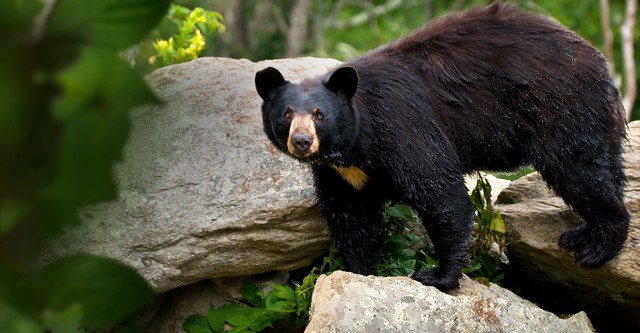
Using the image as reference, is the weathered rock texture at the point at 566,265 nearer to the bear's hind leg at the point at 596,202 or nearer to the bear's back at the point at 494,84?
the bear's hind leg at the point at 596,202

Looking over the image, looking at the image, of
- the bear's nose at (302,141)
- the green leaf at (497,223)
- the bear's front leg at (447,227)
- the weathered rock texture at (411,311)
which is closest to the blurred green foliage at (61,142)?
the weathered rock texture at (411,311)

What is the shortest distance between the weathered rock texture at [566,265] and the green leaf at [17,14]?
6.39 meters

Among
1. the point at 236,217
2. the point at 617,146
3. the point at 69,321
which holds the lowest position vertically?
the point at 236,217

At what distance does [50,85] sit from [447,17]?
21.1ft

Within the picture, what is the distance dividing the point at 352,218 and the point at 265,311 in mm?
934

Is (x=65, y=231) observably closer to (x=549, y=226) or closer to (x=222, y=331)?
(x=222, y=331)

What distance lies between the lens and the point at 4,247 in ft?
1.87

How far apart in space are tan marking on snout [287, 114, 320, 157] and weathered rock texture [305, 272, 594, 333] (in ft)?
2.76

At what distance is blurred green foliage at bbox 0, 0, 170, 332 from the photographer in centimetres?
57

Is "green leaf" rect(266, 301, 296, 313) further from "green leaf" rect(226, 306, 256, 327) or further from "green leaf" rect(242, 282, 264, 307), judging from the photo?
"green leaf" rect(242, 282, 264, 307)

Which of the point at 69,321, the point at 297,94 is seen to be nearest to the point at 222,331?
the point at 297,94

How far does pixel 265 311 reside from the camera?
6367mm

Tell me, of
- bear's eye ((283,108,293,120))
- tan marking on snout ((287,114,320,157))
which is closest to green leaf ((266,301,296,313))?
tan marking on snout ((287,114,320,157))

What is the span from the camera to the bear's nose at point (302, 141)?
227 inches
